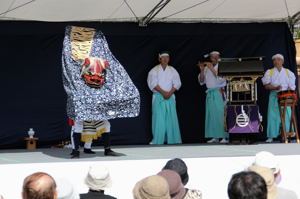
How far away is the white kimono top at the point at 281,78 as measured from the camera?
24.4ft

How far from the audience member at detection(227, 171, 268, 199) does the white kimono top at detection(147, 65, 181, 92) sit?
552 cm

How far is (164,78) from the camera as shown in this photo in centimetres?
749

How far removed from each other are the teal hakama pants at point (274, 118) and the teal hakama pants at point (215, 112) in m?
0.66

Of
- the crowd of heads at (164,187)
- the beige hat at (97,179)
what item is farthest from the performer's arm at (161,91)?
the crowd of heads at (164,187)

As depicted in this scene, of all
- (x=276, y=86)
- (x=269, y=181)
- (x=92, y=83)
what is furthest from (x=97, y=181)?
(x=276, y=86)

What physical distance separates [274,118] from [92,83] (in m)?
3.18

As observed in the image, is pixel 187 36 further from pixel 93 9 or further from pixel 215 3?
pixel 93 9

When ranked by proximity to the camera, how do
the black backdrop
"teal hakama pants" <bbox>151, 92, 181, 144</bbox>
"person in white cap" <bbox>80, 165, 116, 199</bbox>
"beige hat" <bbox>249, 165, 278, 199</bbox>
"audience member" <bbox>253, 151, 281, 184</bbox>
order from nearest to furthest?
"beige hat" <bbox>249, 165, 278, 199</bbox> → "audience member" <bbox>253, 151, 281, 184</bbox> → "person in white cap" <bbox>80, 165, 116, 199</bbox> → the black backdrop → "teal hakama pants" <bbox>151, 92, 181, 144</bbox>

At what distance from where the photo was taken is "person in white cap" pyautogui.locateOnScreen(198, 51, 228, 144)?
7.58 meters

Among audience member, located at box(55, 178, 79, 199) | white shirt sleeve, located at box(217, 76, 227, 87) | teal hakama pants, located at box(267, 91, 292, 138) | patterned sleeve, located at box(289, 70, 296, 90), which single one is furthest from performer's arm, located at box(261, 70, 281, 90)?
audience member, located at box(55, 178, 79, 199)

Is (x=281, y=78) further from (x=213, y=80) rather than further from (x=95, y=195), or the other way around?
(x=95, y=195)

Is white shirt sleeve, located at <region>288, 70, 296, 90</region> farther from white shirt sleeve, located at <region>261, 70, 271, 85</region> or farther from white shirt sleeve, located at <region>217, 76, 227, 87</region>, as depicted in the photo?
white shirt sleeve, located at <region>217, 76, 227, 87</region>

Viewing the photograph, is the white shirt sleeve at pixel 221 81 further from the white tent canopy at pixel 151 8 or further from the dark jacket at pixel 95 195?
the dark jacket at pixel 95 195

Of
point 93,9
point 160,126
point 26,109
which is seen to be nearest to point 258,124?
point 160,126
